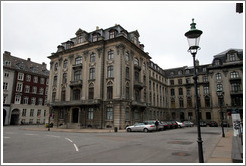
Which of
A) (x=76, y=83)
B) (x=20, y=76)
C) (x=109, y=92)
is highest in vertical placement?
(x=20, y=76)

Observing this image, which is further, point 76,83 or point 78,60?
point 78,60

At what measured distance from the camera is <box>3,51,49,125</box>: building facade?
49.2 metres

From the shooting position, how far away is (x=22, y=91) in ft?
172

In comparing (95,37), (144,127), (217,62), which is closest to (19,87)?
(95,37)

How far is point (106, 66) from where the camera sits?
3594 cm

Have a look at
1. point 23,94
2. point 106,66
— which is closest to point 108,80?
point 106,66

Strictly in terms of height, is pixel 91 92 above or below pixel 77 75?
below

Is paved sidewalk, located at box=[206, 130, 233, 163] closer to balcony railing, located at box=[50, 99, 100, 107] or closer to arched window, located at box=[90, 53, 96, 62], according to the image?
balcony railing, located at box=[50, 99, 100, 107]

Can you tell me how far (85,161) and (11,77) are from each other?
5228cm

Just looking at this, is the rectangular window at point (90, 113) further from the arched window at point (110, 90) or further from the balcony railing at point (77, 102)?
the arched window at point (110, 90)

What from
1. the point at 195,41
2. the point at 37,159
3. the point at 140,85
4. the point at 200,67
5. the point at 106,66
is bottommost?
the point at 37,159

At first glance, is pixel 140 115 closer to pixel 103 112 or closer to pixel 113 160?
pixel 103 112

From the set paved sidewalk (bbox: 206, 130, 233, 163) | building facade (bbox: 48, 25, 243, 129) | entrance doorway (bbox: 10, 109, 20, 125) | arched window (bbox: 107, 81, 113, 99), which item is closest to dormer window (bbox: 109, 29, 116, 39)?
building facade (bbox: 48, 25, 243, 129)

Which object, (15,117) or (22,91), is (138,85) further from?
(15,117)
